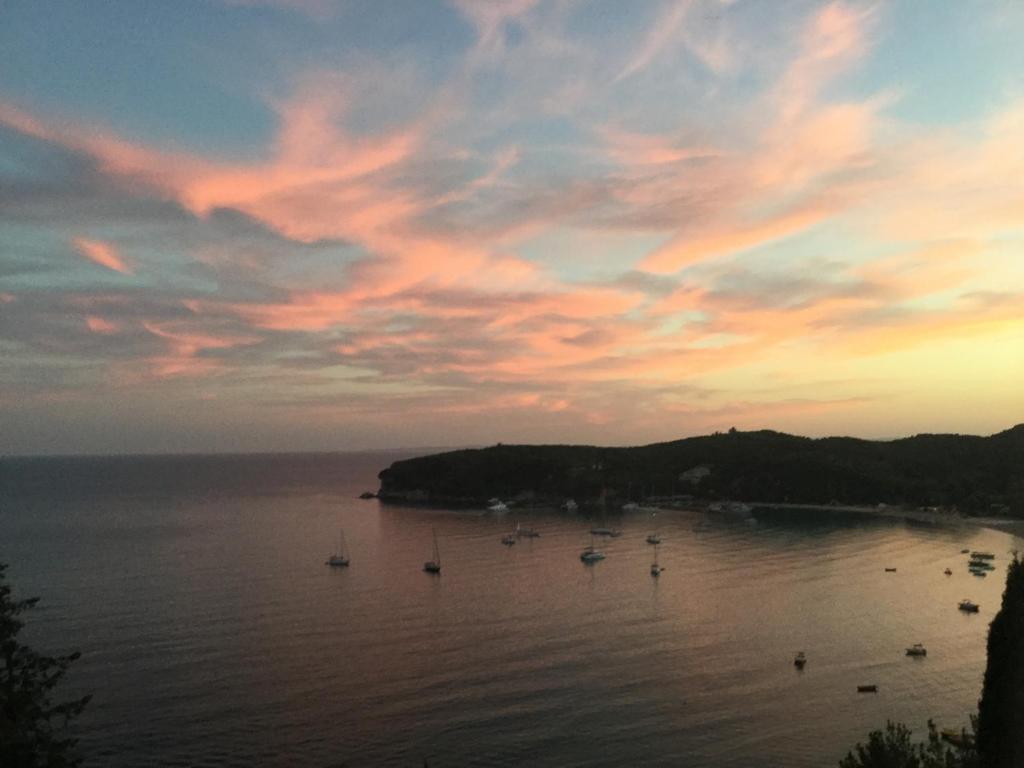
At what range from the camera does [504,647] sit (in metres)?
57.8

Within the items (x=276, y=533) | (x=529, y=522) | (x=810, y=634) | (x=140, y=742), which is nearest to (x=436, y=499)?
(x=529, y=522)

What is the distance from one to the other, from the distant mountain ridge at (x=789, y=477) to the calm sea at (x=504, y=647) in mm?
49617

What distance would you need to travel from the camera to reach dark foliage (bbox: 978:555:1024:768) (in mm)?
22172

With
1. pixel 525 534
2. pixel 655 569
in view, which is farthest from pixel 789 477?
pixel 655 569

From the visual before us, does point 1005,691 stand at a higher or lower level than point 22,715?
higher

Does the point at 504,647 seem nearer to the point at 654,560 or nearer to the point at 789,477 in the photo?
the point at 654,560

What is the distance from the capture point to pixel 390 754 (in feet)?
129

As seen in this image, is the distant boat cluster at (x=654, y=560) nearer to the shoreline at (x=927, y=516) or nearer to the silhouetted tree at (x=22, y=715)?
the shoreline at (x=927, y=516)

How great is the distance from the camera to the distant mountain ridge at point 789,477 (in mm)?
162125

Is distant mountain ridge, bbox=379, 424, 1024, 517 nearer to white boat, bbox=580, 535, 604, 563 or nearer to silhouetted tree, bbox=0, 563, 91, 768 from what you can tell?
white boat, bbox=580, 535, 604, 563

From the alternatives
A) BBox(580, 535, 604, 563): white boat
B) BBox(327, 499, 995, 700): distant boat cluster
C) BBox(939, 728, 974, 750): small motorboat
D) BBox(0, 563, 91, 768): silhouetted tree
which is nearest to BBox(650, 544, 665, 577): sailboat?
BBox(327, 499, 995, 700): distant boat cluster

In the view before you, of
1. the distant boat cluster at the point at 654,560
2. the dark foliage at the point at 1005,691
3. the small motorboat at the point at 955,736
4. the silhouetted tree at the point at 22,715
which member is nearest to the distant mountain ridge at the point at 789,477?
the distant boat cluster at the point at 654,560

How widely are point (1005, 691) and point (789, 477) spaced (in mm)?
160562

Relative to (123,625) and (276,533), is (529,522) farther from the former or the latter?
(123,625)
